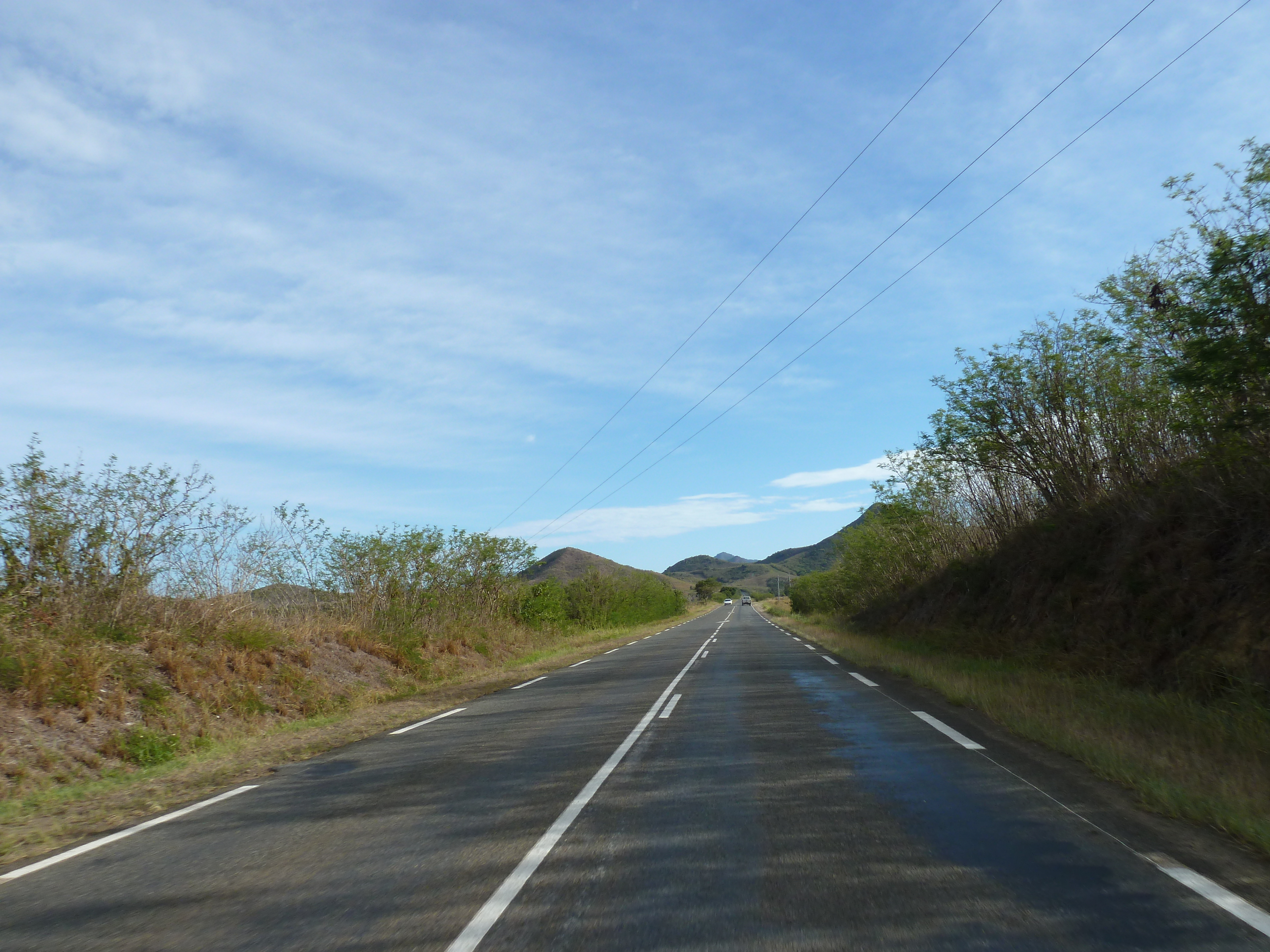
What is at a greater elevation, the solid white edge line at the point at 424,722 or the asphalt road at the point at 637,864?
the solid white edge line at the point at 424,722

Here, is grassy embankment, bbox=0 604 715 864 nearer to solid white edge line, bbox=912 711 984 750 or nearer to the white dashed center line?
the white dashed center line

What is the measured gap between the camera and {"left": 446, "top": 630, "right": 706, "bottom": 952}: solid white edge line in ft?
12.5

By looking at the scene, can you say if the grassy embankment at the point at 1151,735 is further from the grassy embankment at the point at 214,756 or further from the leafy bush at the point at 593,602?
the leafy bush at the point at 593,602

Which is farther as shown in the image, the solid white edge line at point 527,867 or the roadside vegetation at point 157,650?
the roadside vegetation at point 157,650

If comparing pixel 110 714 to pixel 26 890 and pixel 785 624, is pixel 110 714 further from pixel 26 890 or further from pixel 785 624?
pixel 785 624

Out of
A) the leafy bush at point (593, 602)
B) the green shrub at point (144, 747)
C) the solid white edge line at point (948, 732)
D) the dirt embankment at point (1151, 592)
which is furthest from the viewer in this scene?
the leafy bush at point (593, 602)

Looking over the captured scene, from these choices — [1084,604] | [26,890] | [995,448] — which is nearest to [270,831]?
[26,890]

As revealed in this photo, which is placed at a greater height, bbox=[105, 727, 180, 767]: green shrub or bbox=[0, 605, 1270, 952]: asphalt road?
bbox=[105, 727, 180, 767]: green shrub

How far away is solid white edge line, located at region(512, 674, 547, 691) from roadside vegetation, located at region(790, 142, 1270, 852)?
759 centimetres

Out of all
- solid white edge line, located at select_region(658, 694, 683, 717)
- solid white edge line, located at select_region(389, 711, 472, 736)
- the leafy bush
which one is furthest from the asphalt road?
the leafy bush

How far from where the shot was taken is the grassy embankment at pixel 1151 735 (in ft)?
18.2

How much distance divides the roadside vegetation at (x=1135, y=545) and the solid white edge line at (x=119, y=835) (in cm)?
740

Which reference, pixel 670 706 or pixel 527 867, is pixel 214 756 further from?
pixel 527 867

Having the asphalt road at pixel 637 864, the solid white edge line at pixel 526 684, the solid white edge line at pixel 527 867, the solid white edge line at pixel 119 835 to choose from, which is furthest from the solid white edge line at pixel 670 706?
the solid white edge line at pixel 119 835
